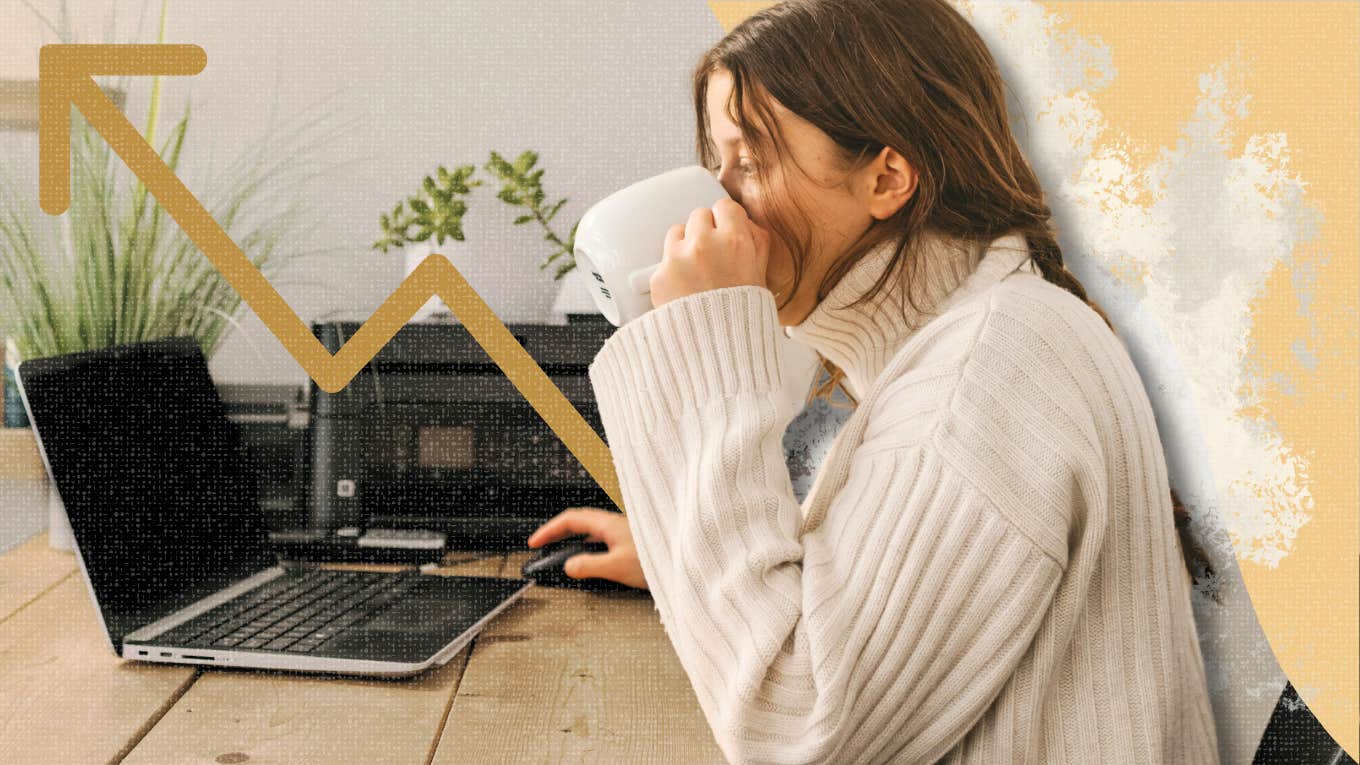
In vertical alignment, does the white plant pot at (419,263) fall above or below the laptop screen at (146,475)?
above

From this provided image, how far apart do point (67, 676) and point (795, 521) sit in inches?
21.2

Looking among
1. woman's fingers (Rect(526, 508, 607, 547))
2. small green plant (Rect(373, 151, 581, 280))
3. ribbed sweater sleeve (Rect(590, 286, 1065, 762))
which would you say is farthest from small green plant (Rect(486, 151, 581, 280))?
ribbed sweater sleeve (Rect(590, 286, 1065, 762))

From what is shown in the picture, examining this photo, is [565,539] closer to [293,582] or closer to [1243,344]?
[293,582]

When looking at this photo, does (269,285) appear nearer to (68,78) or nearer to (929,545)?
(68,78)

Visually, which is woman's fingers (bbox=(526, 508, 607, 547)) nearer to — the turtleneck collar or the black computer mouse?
the black computer mouse

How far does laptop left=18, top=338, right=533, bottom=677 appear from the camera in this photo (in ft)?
2.60

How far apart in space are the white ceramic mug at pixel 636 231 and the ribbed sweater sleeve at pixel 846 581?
14 centimetres

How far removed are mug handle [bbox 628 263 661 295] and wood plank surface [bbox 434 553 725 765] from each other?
291 millimetres

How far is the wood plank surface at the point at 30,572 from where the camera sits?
0.96 meters

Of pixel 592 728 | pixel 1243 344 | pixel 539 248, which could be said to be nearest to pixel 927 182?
pixel 1243 344

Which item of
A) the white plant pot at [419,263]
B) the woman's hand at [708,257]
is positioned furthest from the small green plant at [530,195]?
the woman's hand at [708,257]

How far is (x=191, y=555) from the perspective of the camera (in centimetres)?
95

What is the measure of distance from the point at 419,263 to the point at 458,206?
95 millimetres

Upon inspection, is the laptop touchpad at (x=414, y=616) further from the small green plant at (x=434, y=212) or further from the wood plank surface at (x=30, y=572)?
the small green plant at (x=434, y=212)
